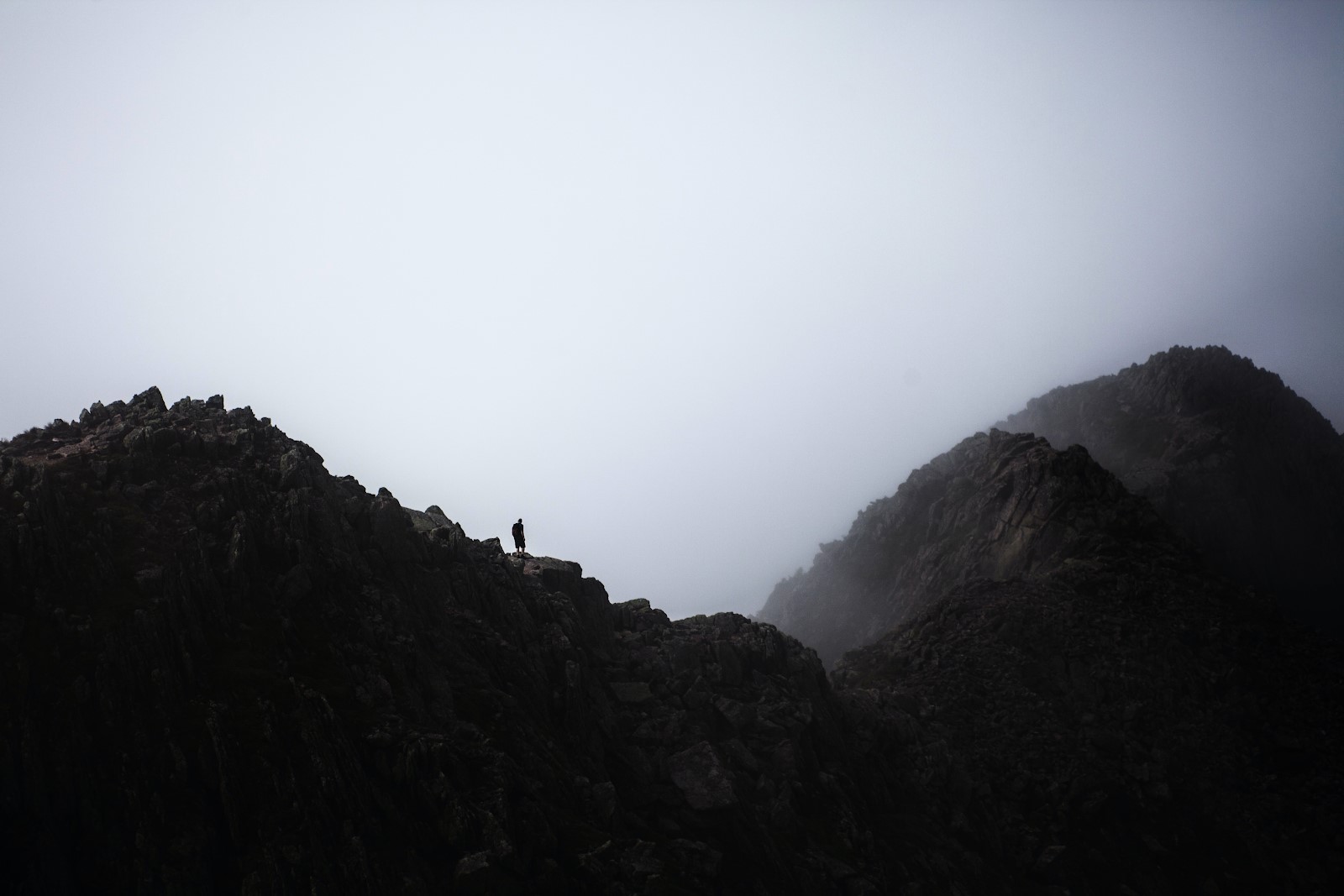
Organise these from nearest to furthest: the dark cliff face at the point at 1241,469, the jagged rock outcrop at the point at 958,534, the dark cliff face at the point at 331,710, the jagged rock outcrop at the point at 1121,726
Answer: the dark cliff face at the point at 331,710 < the jagged rock outcrop at the point at 1121,726 < the jagged rock outcrop at the point at 958,534 < the dark cliff face at the point at 1241,469

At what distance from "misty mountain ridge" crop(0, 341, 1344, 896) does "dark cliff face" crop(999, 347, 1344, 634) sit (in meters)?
32.9

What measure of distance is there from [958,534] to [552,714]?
9070 centimetres

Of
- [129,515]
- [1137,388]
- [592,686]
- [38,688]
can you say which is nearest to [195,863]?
[38,688]

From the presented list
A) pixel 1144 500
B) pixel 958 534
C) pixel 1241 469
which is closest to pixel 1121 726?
pixel 1144 500

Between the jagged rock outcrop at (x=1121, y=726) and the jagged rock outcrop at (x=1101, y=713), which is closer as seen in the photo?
the jagged rock outcrop at (x=1101, y=713)

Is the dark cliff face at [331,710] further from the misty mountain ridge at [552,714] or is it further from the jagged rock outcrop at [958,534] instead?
the jagged rock outcrop at [958,534]

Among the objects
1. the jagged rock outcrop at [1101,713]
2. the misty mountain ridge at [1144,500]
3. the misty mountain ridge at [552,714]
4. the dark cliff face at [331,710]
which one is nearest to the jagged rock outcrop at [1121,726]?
the jagged rock outcrop at [1101,713]

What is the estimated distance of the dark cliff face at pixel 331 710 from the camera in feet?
94.3

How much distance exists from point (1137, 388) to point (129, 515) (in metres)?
166

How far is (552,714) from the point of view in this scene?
1852 inches

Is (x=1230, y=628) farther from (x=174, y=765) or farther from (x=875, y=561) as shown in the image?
(x=174, y=765)

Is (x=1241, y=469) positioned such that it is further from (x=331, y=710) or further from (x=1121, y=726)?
(x=331, y=710)

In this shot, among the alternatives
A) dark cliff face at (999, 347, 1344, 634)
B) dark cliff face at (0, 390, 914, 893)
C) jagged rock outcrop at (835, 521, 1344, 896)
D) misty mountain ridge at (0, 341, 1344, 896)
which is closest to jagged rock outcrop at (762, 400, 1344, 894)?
jagged rock outcrop at (835, 521, 1344, 896)

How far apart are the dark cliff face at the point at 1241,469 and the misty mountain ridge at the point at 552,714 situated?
32914mm
